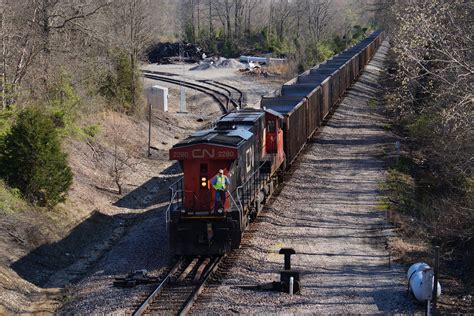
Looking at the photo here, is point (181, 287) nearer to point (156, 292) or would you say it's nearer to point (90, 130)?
point (156, 292)

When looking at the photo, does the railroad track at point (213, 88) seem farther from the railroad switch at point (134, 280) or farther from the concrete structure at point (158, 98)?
the railroad switch at point (134, 280)

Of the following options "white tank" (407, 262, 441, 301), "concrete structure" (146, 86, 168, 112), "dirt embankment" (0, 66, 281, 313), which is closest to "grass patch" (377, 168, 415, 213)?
"dirt embankment" (0, 66, 281, 313)

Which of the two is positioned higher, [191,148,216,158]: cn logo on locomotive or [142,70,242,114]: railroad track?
[191,148,216,158]: cn logo on locomotive

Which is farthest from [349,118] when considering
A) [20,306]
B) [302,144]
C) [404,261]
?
[20,306]

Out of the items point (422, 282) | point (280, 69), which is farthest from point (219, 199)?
point (280, 69)

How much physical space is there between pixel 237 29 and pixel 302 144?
71.4 m

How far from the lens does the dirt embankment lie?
15.7 metres

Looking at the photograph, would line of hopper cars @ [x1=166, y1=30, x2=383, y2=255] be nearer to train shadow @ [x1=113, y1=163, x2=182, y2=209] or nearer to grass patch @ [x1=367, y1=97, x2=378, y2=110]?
train shadow @ [x1=113, y1=163, x2=182, y2=209]

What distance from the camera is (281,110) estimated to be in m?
27.1

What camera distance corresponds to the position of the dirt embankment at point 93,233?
15.7 meters

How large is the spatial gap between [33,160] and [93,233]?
3.11 meters

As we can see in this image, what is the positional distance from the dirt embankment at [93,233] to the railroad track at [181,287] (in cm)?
50

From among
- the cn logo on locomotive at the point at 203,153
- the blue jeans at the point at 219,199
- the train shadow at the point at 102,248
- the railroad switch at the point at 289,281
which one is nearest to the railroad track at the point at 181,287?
the train shadow at the point at 102,248

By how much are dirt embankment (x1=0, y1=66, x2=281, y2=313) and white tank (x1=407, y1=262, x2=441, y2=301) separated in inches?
228
